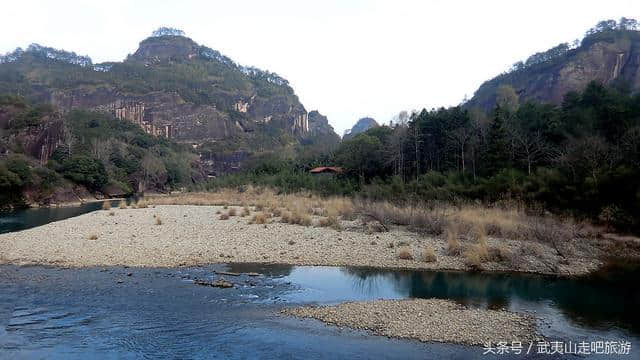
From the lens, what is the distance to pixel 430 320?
12844 mm

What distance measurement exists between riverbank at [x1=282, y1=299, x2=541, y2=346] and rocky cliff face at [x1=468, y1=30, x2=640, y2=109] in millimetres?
110215

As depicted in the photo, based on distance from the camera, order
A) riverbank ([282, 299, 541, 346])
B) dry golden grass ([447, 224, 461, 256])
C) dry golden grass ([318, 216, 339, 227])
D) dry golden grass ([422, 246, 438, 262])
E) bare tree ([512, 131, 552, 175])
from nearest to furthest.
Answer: riverbank ([282, 299, 541, 346]), dry golden grass ([422, 246, 438, 262]), dry golden grass ([447, 224, 461, 256]), dry golden grass ([318, 216, 339, 227]), bare tree ([512, 131, 552, 175])

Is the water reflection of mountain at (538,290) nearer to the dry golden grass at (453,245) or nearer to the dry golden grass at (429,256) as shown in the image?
the dry golden grass at (429,256)

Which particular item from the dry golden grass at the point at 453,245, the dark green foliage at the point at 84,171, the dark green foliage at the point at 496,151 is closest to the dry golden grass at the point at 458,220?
the dry golden grass at the point at 453,245

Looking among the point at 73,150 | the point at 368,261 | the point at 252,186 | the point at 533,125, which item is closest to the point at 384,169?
the point at 533,125

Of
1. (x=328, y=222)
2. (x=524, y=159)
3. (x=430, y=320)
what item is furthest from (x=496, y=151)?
(x=430, y=320)

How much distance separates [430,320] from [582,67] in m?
130

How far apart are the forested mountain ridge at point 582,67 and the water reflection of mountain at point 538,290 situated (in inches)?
3783

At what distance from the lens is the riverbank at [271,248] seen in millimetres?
20609

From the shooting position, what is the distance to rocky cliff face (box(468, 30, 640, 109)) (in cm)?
11569

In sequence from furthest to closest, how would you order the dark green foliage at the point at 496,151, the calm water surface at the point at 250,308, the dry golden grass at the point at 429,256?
the dark green foliage at the point at 496,151
the dry golden grass at the point at 429,256
the calm water surface at the point at 250,308

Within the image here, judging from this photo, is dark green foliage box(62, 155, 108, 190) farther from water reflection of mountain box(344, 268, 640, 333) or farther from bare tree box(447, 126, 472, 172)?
water reflection of mountain box(344, 268, 640, 333)

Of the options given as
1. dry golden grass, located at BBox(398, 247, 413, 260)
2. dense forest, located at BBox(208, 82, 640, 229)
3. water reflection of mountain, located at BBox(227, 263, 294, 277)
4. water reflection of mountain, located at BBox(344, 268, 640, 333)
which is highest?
dense forest, located at BBox(208, 82, 640, 229)

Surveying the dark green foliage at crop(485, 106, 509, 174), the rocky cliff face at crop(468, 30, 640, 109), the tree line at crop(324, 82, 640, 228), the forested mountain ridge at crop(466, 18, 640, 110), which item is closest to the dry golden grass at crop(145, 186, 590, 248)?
the tree line at crop(324, 82, 640, 228)
